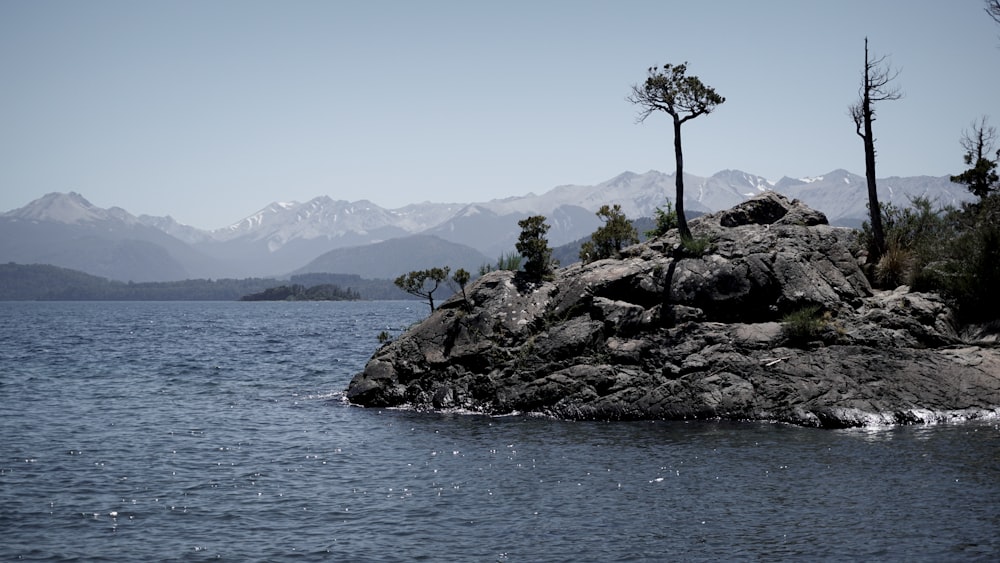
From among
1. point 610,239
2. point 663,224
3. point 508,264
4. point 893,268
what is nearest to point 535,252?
point 508,264

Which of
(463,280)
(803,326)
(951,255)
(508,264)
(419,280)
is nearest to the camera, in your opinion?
(803,326)

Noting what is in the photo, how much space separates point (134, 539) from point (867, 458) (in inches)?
832

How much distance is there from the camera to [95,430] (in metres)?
31.8

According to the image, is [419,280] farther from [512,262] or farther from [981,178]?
[981,178]

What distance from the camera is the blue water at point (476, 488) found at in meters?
17.1

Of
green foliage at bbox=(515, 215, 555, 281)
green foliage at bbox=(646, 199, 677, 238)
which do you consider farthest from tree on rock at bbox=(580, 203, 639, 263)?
green foliage at bbox=(515, 215, 555, 281)

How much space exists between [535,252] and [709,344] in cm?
1189

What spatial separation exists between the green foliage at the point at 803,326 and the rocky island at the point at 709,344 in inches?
2.3

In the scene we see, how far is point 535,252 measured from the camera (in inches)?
1673

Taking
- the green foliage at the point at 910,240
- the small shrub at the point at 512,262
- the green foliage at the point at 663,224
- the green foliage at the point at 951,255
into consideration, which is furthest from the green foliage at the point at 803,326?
the small shrub at the point at 512,262

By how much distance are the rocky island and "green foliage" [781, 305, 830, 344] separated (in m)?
0.06

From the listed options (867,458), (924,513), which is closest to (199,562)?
(924,513)

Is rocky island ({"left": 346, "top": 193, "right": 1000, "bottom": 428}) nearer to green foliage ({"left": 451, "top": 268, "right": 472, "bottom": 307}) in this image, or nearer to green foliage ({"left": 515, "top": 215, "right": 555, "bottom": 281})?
green foliage ({"left": 451, "top": 268, "right": 472, "bottom": 307})

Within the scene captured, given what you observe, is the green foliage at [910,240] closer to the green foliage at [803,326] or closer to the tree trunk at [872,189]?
the tree trunk at [872,189]
